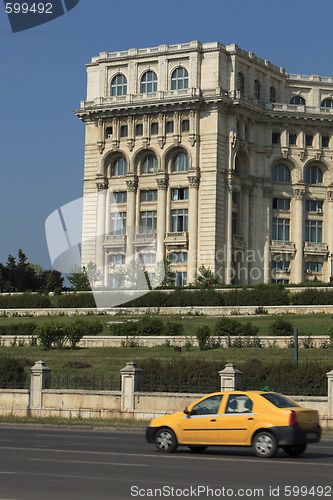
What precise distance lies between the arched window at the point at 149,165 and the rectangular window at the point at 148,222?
4.26 metres

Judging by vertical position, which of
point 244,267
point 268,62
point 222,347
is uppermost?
point 268,62

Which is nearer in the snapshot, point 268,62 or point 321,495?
point 321,495

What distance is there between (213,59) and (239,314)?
119 feet

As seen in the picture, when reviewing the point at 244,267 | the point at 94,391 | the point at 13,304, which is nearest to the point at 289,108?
the point at 244,267

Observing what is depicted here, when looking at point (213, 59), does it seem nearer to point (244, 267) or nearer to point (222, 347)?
point (244, 267)

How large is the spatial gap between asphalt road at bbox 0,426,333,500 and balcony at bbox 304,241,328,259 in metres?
72.0

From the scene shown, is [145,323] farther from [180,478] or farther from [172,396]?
[180,478]

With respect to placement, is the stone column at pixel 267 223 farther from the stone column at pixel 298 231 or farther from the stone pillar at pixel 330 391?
the stone pillar at pixel 330 391

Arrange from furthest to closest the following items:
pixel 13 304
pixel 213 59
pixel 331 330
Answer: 1. pixel 213 59
2. pixel 13 304
3. pixel 331 330

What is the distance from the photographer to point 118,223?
316 feet

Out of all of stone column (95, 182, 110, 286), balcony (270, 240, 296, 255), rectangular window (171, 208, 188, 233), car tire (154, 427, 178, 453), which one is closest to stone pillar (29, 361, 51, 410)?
car tire (154, 427, 178, 453)

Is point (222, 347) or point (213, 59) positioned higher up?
point (213, 59)

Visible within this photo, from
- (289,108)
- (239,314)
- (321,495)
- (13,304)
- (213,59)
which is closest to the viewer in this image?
(321,495)

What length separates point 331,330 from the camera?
46.8 m
